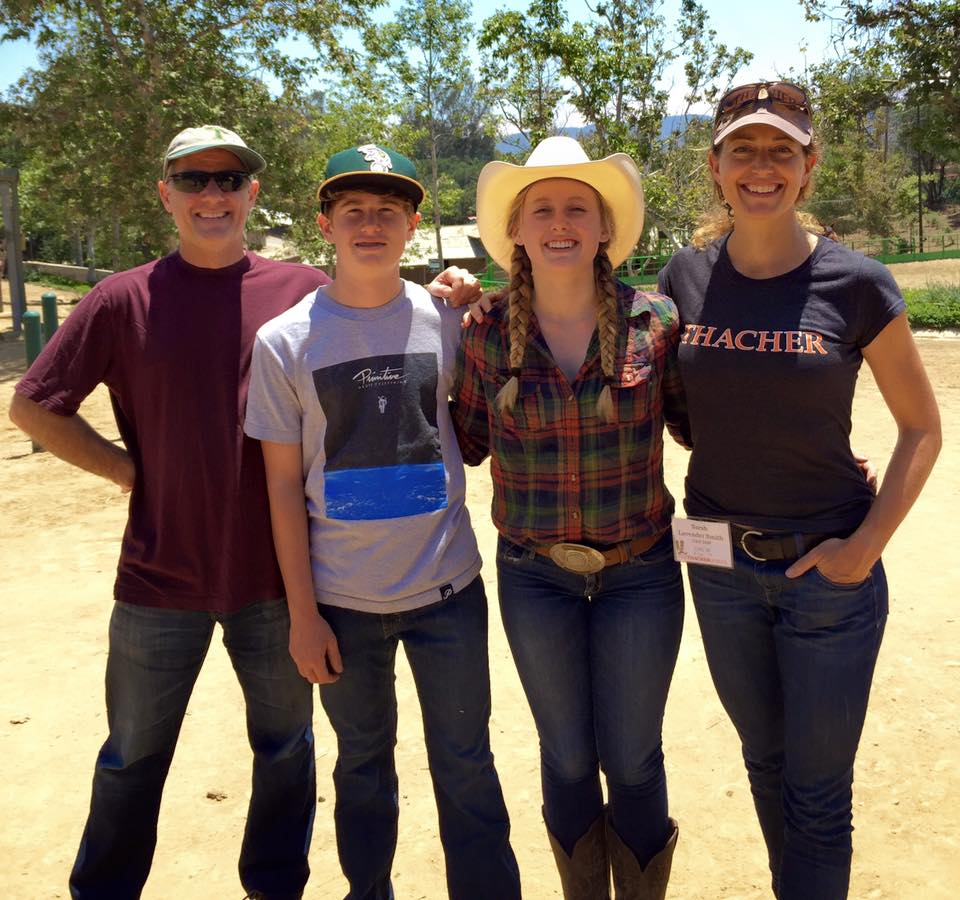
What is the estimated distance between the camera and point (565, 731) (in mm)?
2355

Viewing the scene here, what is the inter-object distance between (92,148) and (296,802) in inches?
560

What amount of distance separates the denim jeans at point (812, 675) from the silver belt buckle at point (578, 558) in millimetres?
317

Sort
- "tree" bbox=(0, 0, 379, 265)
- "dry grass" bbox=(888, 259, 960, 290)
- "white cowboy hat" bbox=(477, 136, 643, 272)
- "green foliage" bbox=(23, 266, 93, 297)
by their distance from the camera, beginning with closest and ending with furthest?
"white cowboy hat" bbox=(477, 136, 643, 272) → "tree" bbox=(0, 0, 379, 265) → "dry grass" bbox=(888, 259, 960, 290) → "green foliage" bbox=(23, 266, 93, 297)

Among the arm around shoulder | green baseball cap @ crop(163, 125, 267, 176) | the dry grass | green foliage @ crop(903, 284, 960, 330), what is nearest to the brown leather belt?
the arm around shoulder

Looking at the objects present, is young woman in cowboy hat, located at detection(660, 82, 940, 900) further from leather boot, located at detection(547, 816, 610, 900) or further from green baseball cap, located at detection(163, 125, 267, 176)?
green baseball cap, located at detection(163, 125, 267, 176)

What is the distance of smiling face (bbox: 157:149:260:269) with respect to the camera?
2.50 m

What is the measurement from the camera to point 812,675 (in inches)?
86.4

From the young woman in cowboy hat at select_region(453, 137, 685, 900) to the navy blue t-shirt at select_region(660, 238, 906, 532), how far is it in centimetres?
14

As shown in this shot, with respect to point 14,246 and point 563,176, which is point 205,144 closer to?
point 563,176

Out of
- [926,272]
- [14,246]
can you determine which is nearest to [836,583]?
[14,246]

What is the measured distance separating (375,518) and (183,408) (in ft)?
1.86

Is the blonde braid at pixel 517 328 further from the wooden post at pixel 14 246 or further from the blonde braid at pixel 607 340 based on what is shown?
the wooden post at pixel 14 246

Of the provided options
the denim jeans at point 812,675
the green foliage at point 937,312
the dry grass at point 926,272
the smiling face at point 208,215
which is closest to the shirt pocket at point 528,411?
the denim jeans at point 812,675

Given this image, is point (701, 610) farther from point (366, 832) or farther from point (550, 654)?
point (366, 832)
